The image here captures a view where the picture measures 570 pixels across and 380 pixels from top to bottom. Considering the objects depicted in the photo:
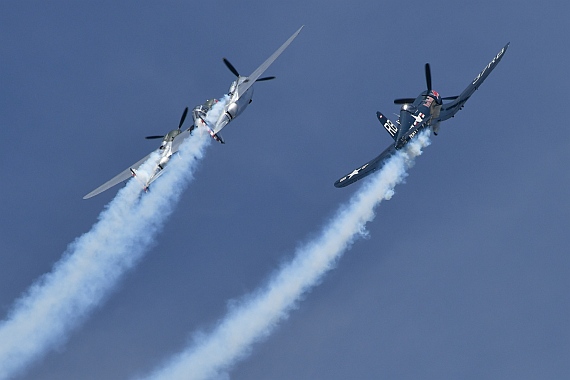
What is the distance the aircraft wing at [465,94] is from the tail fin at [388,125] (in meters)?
5.73

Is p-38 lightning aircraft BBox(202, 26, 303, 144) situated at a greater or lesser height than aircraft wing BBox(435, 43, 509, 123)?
greater

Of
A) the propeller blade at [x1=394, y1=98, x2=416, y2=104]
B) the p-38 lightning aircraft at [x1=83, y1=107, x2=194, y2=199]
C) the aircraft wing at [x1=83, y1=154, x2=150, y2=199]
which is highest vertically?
the aircraft wing at [x1=83, y1=154, x2=150, y2=199]

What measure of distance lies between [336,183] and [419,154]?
11742 mm

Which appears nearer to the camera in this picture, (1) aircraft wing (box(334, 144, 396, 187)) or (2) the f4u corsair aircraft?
(2) the f4u corsair aircraft

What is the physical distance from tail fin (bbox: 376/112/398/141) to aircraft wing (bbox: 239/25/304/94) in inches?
555

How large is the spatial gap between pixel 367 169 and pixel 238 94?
711 inches

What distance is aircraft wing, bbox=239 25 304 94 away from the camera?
119 m

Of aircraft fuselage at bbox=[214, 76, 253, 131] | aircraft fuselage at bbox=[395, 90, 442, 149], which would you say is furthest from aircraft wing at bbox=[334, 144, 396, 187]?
aircraft fuselage at bbox=[214, 76, 253, 131]

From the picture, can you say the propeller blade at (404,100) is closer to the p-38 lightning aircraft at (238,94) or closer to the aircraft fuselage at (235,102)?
the p-38 lightning aircraft at (238,94)

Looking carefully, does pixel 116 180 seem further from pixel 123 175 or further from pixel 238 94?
pixel 238 94

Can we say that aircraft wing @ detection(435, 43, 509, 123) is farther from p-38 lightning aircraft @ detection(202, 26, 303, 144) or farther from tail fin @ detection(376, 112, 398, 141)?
p-38 lightning aircraft @ detection(202, 26, 303, 144)

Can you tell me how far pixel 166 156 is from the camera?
380 feet

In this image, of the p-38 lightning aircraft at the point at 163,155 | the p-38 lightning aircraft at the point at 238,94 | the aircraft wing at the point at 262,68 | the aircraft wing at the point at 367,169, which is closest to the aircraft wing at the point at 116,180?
the p-38 lightning aircraft at the point at 163,155

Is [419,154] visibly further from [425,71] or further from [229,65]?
[229,65]
